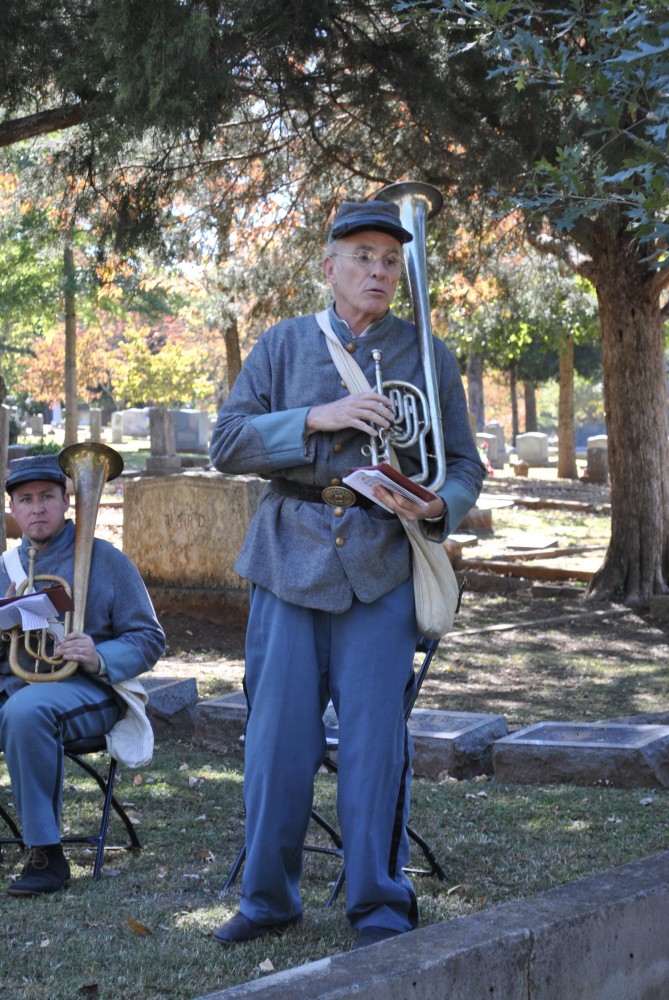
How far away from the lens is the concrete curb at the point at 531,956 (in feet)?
8.66

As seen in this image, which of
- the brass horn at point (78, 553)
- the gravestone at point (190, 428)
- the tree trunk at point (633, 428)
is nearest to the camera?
the brass horn at point (78, 553)

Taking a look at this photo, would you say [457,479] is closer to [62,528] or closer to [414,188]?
[414,188]

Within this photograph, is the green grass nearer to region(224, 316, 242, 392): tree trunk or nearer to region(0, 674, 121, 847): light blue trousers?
region(0, 674, 121, 847): light blue trousers

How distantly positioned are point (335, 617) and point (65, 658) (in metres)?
1.37

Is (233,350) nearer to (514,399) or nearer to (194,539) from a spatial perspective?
(194,539)

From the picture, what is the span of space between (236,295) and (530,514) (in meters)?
8.08

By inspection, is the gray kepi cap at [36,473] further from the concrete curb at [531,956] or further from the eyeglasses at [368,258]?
the concrete curb at [531,956]

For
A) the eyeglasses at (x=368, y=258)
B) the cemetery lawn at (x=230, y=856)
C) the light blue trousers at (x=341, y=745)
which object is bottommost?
the cemetery lawn at (x=230, y=856)

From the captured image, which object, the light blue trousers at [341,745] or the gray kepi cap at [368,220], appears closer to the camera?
the light blue trousers at [341,745]

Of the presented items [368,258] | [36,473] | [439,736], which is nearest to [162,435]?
[439,736]

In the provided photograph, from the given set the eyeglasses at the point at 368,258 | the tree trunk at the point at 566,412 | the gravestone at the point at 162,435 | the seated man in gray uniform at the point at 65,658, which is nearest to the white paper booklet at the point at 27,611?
the seated man in gray uniform at the point at 65,658

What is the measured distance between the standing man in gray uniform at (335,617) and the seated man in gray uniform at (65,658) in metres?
1.02

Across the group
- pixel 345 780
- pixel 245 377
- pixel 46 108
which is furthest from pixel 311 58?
pixel 345 780

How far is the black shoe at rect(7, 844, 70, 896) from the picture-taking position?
4289mm
